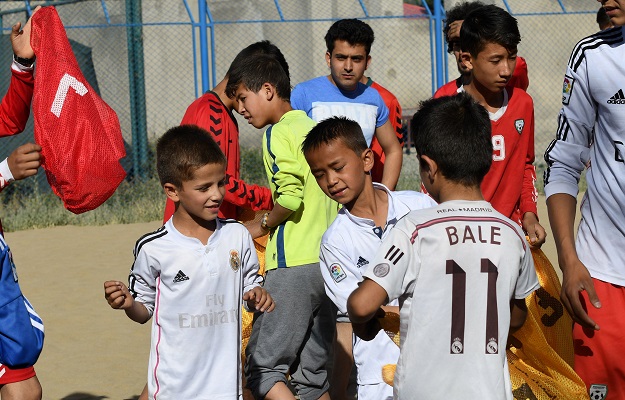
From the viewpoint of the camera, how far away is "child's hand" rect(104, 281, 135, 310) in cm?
395

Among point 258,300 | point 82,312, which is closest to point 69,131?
point 258,300

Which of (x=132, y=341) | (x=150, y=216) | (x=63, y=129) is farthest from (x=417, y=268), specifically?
(x=150, y=216)

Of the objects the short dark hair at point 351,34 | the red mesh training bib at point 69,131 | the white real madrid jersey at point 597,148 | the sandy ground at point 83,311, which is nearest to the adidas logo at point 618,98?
the white real madrid jersey at point 597,148

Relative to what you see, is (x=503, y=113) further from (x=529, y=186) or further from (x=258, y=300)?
(x=258, y=300)

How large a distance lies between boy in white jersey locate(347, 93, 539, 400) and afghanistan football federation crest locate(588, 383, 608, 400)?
0.89 meters

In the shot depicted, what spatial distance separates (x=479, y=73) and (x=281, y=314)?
1.55 meters

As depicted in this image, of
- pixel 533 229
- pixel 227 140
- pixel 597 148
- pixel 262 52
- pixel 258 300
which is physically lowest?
pixel 258 300

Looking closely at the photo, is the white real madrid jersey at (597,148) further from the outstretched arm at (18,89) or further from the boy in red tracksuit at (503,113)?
the outstretched arm at (18,89)

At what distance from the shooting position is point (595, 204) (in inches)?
156

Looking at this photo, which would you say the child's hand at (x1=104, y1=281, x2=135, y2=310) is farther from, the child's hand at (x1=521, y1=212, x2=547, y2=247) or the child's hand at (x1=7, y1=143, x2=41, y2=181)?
the child's hand at (x1=521, y1=212, x2=547, y2=247)

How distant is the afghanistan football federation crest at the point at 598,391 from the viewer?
401cm

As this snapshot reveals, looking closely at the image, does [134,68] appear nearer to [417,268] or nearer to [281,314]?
[281,314]

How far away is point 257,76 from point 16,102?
1.25m

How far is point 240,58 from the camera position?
5.62 m
